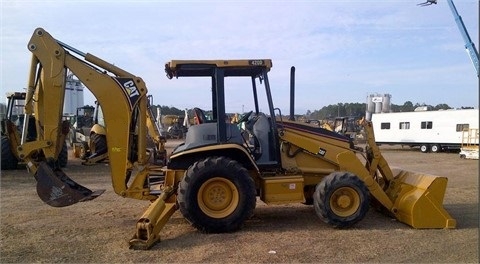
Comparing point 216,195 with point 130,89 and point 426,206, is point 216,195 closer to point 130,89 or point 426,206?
point 130,89

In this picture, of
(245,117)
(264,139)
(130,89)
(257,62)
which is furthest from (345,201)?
(130,89)

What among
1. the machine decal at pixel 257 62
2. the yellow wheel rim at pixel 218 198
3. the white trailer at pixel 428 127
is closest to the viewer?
the yellow wheel rim at pixel 218 198

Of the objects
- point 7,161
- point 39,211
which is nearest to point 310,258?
point 39,211

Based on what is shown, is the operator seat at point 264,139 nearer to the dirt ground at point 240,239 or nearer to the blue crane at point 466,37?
the dirt ground at point 240,239

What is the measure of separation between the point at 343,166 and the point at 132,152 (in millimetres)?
3600

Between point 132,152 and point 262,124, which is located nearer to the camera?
point 132,152

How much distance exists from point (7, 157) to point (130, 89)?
35.2ft

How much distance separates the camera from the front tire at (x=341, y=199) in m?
7.21

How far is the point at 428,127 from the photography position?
29.0 metres

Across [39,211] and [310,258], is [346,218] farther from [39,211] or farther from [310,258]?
[39,211]

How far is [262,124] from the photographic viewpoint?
779 cm

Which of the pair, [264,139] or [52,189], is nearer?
[52,189]

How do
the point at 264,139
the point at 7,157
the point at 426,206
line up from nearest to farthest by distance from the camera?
the point at 426,206 → the point at 264,139 → the point at 7,157

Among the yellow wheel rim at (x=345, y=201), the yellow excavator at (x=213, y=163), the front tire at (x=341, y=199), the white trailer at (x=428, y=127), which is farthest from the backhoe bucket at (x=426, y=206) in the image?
the white trailer at (x=428, y=127)
